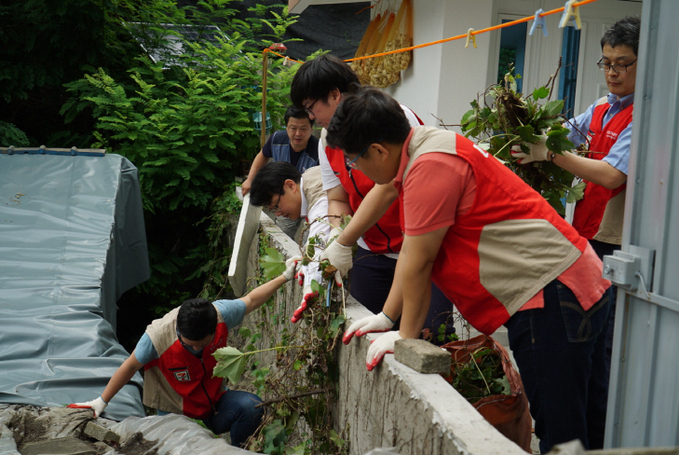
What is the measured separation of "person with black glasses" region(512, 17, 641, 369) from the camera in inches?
99.0

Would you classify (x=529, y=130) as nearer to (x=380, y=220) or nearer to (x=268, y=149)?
(x=380, y=220)

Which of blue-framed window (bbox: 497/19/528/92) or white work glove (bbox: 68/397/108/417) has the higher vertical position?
blue-framed window (bbox: 497/19/528/92)

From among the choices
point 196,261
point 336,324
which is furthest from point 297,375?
point 196,261

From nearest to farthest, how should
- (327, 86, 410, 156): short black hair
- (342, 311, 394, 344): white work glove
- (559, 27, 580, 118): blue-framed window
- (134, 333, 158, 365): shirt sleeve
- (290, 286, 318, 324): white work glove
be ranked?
(327, 86, 410, 156): short black hair, (342, 311, 394, 344): white work glove, (290, 286, 318, 324): white work glove, (134, 333, 158, 365): shirt sleeve, (559, 27, 580, 118): blue-framed window

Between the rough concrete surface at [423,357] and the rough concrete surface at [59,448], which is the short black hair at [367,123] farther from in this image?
the rough concrete surface at [59,448]

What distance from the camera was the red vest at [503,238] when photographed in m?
1.89

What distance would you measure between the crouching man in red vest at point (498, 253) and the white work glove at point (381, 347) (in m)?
0.18

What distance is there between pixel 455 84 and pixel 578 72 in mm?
1173

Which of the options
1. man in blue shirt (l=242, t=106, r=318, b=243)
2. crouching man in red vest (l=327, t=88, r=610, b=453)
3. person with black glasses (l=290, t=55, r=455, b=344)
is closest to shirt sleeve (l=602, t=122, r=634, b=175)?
crouching man in red vest (l=327, t=88, r=610, b=453)

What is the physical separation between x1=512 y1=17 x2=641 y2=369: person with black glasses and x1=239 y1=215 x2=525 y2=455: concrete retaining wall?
1006mm

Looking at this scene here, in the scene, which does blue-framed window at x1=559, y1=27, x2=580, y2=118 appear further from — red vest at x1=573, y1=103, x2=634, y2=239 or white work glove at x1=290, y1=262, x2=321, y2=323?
white work glove at x1=290, y1=262, x2=321, y2=323

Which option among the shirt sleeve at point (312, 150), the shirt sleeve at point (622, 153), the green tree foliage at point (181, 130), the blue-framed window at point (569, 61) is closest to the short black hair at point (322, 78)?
the shirt sleeve at point (622, 153)

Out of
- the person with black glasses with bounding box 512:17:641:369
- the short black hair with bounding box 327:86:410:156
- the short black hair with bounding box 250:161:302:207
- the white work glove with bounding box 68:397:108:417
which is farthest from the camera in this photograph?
the short black hair with bounding box 250:161:302:207

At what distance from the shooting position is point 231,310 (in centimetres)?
378
